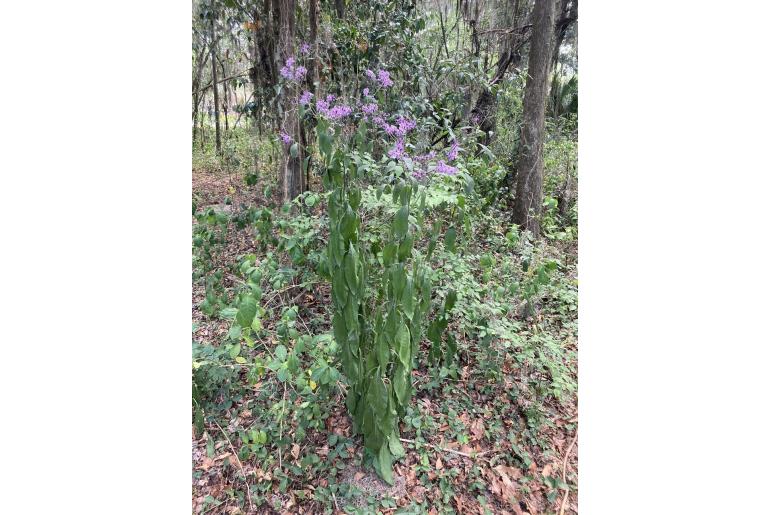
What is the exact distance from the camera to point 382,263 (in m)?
1.08

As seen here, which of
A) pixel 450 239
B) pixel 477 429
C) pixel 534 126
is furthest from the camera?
pixel 534 126

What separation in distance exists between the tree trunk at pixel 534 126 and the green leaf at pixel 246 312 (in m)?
1.44

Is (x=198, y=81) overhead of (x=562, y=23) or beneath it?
beneath

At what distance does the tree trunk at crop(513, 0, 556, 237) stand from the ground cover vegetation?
10mm

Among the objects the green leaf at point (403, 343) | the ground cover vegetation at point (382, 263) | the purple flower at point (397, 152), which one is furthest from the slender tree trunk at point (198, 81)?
the green leaf at point (403, 343)

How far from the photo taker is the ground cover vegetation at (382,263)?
108 cm

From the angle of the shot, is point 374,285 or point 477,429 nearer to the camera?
point 374,285

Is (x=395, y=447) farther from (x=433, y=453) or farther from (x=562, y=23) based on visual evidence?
(x=562, y=23)

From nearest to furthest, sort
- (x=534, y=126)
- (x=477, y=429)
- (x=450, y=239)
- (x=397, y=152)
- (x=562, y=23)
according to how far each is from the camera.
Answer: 1. (x=397, y=152)
2. (x=450, y=239)
3. (x=477, y=429)
4. (x=562, y=23)
5. (x=534, y=126)

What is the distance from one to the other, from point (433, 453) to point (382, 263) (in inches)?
24.2

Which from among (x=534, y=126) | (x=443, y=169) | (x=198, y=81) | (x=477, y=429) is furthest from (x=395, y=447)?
(x=198, y=81)

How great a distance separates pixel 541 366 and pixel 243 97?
176 centimetres

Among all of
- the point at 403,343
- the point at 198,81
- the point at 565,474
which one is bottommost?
the point at 565,474

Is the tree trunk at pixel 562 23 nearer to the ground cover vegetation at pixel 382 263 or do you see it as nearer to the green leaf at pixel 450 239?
the ground cover vegetation at pixel 382 263
